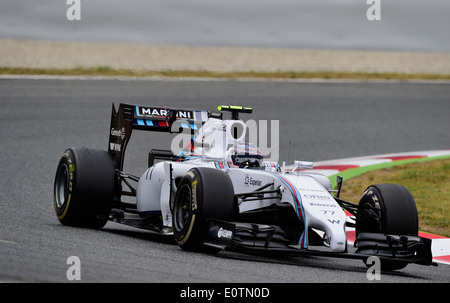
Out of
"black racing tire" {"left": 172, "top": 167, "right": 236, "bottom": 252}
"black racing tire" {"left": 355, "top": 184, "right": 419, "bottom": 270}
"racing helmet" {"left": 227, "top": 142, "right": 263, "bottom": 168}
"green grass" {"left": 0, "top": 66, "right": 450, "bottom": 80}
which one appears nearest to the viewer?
"black racing tire" {"left": 172, "top": 167, "right": 236, "bottom": 252}

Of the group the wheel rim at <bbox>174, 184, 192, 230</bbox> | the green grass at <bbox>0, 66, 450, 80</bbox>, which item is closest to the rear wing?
the wheel rim at <bbox>174, 184, 192, 230</bbox>

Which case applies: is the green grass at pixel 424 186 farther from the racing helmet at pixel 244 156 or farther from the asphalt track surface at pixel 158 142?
the racing helmet at pixel 244 156

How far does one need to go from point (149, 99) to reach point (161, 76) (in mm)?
3385

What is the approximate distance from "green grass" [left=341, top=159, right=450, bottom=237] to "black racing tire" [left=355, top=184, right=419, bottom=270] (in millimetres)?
2251

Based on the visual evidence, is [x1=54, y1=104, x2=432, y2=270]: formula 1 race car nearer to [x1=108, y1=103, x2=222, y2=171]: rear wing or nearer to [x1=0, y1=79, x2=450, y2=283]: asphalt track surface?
[x1=108, y1=103, x2=222, y2=171]: rear wing

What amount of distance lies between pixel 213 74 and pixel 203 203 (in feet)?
55.2

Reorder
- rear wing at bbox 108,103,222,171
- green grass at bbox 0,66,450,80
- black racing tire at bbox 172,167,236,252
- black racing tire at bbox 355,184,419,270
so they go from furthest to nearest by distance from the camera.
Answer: green grass at bbox 0,66,450,80 → rear wing at bbox 108,103,222,171 → black racing tire at bbox 355,184,419,270 → black racing tire at bbox 172,167,236,252

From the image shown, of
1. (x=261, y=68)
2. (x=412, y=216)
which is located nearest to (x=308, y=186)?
(x=412, y=216)

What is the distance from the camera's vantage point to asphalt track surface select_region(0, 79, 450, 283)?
641cm

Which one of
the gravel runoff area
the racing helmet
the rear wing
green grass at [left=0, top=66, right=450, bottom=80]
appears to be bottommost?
the racing helmet

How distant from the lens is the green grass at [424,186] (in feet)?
33.9

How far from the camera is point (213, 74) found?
23.9m

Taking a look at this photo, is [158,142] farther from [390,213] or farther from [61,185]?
[390,213]
